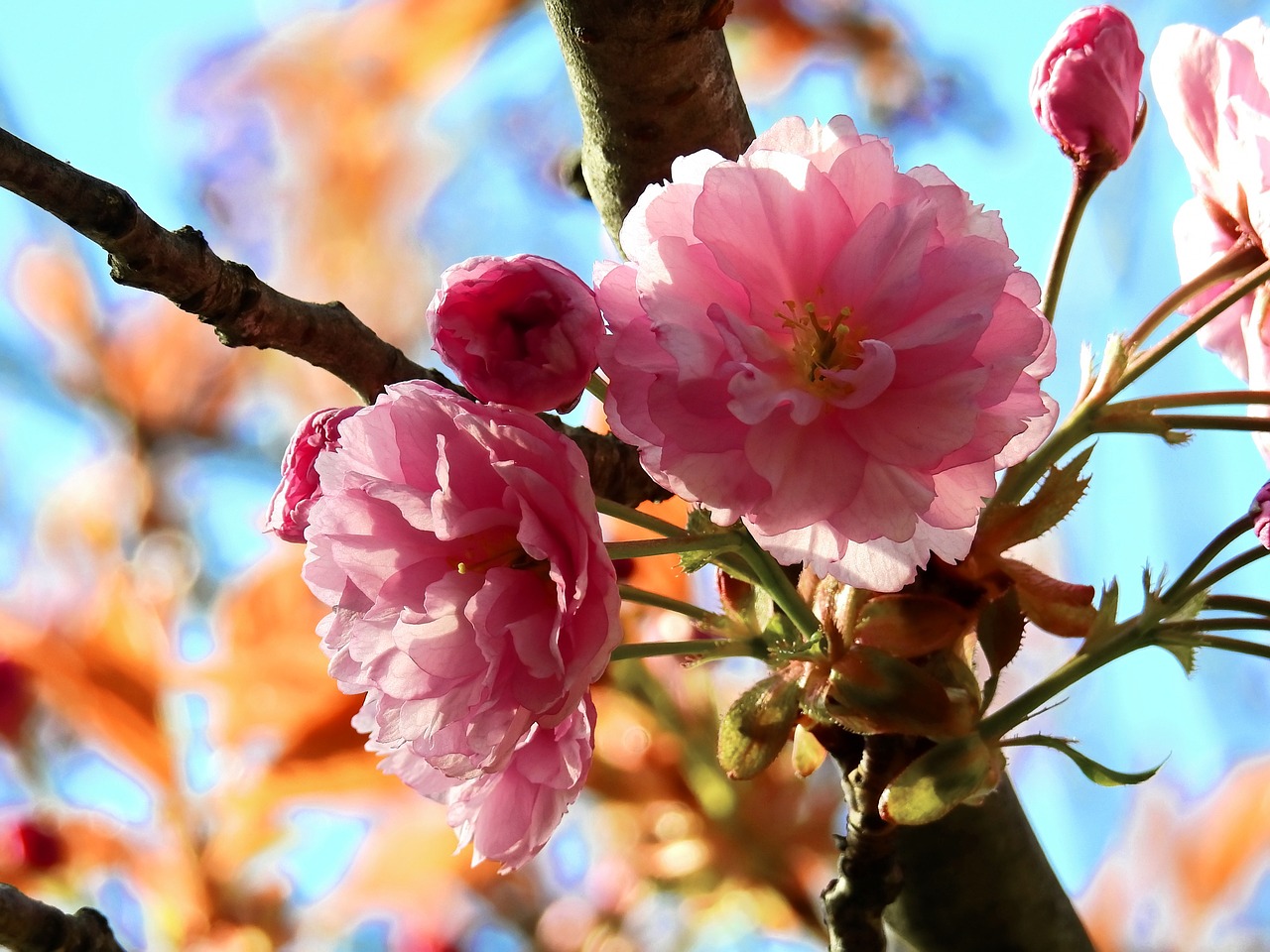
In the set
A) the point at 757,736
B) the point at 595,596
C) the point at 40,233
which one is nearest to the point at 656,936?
the point at 757,736

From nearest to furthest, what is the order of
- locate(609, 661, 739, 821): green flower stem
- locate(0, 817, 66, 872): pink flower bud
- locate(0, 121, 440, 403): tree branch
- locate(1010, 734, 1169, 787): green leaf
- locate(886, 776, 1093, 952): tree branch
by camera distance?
1. locate(0, 121, 440, 403): tree branch
2. locate(1010, 734, 1169, 787): green leaf
3. locate(886, 776, 1093, 952): tree branch
4. locate(609, 661, 739, 821): green flower stem
5. locate(0, 817, 66, 872): pink flower bud

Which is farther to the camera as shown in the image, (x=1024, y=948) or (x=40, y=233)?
(x=40, y=233)

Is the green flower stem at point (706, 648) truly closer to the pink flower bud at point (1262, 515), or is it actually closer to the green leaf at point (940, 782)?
the green leaf at point (940, 782)

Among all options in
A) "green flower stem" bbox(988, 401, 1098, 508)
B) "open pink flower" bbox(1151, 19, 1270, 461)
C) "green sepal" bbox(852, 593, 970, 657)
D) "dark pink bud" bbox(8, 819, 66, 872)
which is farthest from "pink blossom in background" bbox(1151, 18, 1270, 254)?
"dark pink bud" bbox(8, 819, 66, 872)

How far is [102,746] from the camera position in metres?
1.40

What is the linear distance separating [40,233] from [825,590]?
1993mm

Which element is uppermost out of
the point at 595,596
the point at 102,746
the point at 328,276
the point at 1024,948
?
the point at 328,276

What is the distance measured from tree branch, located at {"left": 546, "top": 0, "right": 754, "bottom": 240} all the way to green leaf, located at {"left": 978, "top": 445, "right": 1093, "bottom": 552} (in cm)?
22

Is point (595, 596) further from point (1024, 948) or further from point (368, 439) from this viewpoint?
point (1024, 948)

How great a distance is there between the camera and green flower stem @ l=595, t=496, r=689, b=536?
434 mm

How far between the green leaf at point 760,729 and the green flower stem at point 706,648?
0.03 meters

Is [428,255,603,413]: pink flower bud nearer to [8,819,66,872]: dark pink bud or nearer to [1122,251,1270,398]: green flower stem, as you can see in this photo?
[1122,251,1270,398]: green flower stem

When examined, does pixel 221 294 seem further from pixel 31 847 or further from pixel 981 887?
pixel 31 847

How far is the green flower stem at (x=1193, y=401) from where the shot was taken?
507mm
